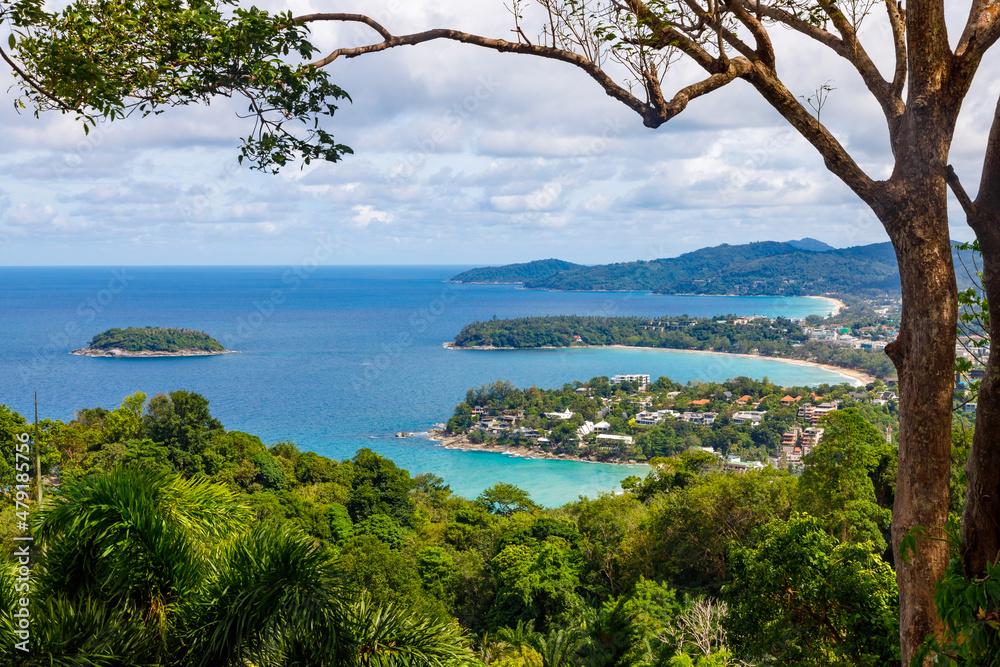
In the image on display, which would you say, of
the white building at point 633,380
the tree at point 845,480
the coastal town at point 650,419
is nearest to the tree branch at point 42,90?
the tree at point 845,480

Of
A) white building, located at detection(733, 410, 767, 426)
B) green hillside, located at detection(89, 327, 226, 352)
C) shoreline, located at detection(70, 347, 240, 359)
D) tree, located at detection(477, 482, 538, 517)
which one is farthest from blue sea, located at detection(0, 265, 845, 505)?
white building, located at detection(733, 410, 767, 426)

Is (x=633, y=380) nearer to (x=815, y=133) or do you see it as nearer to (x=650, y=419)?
(x=650, y=419)

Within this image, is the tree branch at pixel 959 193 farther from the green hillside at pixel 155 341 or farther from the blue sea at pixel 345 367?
the green hillside at pixel 155 341

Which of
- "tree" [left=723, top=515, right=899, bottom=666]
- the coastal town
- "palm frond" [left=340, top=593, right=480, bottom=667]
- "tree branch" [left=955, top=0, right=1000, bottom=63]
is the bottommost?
the coastal town

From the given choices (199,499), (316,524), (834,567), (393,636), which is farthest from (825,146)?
(316,524)

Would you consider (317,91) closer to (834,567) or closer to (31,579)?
(31,579)

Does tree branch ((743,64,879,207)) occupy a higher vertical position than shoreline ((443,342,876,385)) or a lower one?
higher

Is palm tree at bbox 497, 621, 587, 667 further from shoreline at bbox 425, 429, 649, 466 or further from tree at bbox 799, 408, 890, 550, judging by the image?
shoreline at bbox 425, 429, 649, 466
